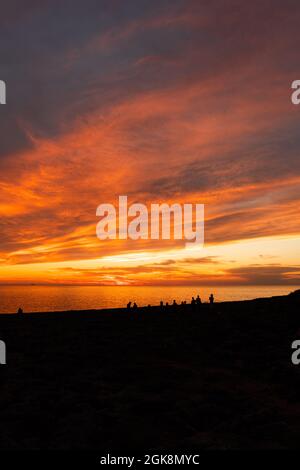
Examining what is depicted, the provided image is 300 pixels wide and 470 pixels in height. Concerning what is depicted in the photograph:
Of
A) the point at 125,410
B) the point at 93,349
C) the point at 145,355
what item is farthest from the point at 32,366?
the point at 125,410

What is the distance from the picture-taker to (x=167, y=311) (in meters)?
33.8

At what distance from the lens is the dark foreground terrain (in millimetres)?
9867

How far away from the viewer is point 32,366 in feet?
54.3

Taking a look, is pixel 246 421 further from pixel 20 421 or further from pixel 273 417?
pixel 20 421

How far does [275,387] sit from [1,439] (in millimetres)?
9629

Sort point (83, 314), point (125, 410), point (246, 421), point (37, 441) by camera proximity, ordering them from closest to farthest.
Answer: point (37, 441), point (246, 421), point (125, 410), point (83, 314)


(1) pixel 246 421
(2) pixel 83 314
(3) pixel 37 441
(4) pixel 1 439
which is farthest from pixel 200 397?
(2) pixel 83 314

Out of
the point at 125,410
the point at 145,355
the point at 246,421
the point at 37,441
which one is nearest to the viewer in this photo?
the point at 37,441

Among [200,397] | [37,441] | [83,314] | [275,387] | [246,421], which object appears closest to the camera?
[37,441]

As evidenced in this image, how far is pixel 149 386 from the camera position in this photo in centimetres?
1387

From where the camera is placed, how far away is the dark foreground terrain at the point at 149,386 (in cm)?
987

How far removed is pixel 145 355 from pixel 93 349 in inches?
116
